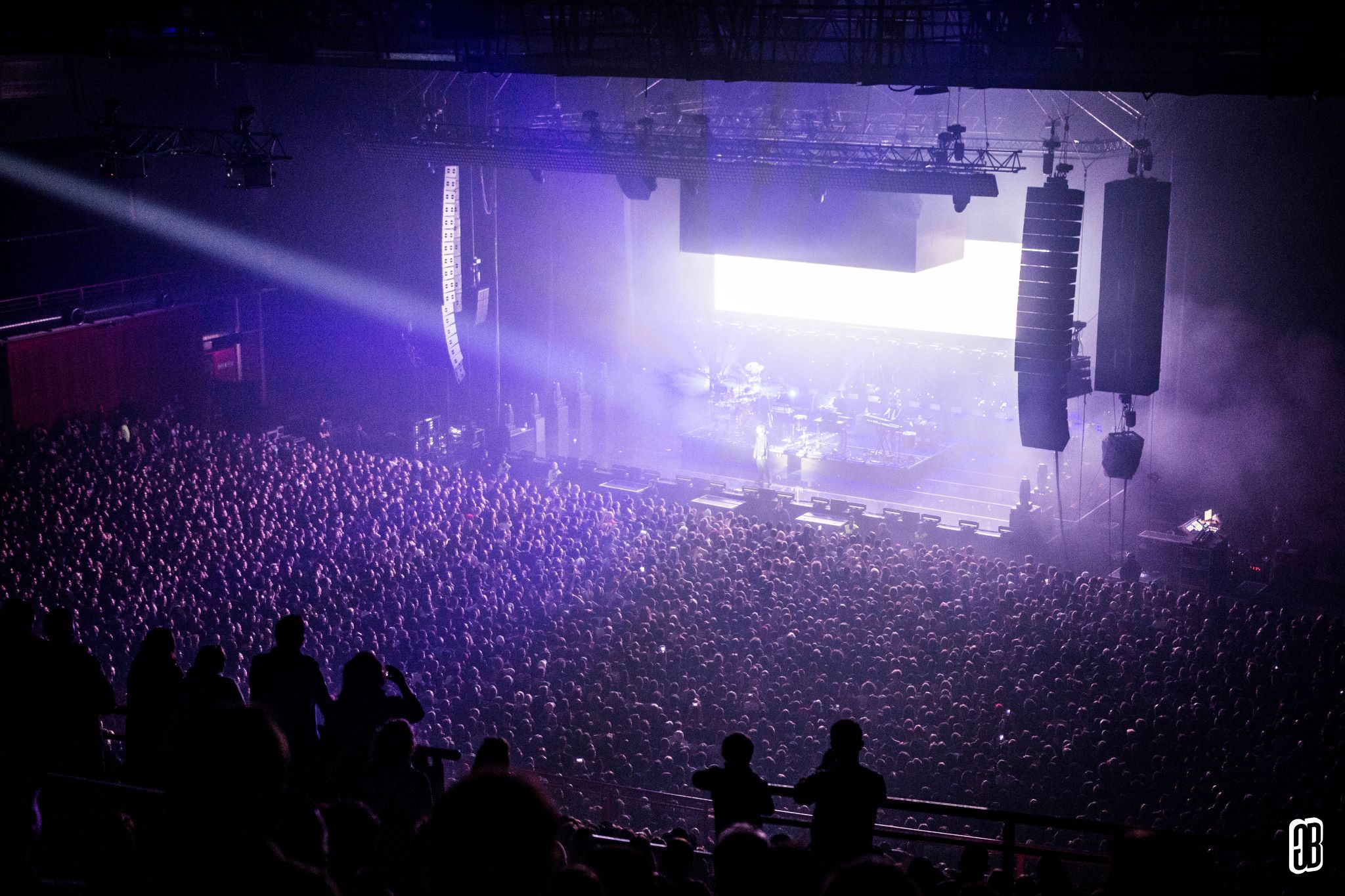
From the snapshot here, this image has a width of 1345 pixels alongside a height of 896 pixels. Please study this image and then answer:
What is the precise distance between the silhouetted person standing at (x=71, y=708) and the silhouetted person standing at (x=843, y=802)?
277cm

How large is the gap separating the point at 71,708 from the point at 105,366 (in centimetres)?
1600

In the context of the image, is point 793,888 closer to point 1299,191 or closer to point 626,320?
point 1299,191

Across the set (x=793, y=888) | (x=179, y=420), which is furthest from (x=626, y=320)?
(x=793, y=888)

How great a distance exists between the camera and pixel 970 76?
9.09 meters

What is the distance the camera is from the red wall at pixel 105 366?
1770cm

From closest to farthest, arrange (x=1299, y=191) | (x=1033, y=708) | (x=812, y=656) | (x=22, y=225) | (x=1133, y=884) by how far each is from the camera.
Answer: (x=1133, y=884) → (x=1033, y=708) → (x=812, y=656) → (x=1299, y=191) → (x=22, y=225)

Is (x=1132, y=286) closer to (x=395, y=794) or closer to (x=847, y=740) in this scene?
(x=847, y=740)

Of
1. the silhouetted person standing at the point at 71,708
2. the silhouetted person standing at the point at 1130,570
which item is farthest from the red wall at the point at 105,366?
the silhouetted person standing at the point at 71,708

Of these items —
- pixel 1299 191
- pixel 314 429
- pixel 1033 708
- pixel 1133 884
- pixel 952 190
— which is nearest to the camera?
pixel 1133 884

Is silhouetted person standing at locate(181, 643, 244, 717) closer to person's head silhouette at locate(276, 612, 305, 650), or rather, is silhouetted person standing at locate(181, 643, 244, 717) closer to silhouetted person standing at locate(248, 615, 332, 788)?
silhouetted person standing at locate(248, 615, 332, 788)

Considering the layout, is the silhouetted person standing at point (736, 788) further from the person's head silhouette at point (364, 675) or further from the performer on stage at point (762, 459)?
the performer on stage at point (762, 459)

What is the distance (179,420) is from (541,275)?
755cm

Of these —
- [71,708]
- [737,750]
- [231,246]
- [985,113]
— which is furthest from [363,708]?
[231,246]

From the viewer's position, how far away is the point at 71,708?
15.6 feet
